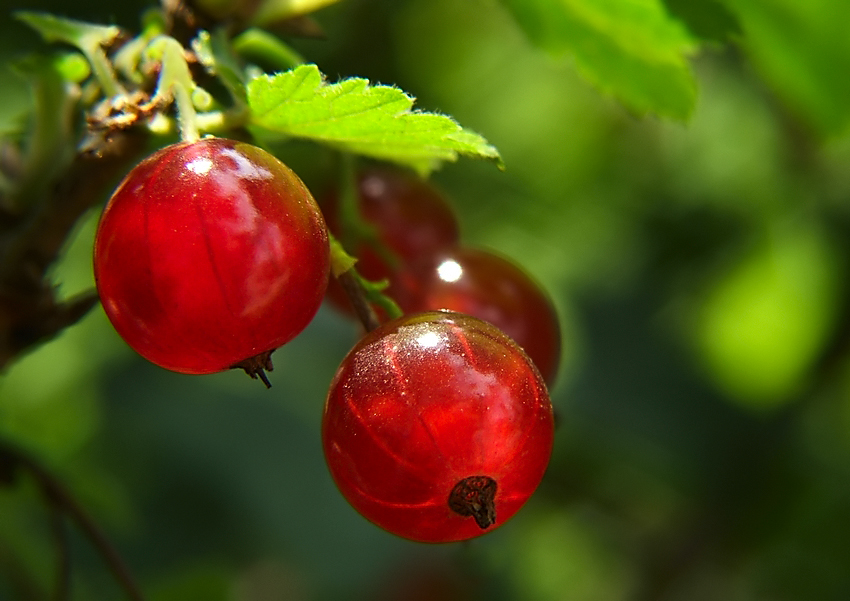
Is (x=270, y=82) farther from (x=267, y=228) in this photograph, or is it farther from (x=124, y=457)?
(x=124, y=457)

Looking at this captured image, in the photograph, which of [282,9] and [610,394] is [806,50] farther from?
[610,394]

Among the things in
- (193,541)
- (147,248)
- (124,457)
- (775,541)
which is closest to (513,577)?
(775,541)

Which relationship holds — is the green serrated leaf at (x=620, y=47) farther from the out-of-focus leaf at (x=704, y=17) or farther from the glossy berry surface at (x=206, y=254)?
the glossy berry surface at (x=206, y=254)

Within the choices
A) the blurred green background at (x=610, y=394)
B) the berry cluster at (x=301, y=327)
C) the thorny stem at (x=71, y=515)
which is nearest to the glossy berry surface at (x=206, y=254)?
the berry cluster at (x=301, y=327)

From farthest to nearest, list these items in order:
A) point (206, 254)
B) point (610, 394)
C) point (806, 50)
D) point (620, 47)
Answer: point (610, 394) < point (806, 50) < point (620, 47) < point (206, 254)

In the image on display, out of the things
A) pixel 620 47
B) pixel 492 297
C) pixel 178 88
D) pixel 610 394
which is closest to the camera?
pixel 178 88

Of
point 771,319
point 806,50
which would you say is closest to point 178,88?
point 806,50

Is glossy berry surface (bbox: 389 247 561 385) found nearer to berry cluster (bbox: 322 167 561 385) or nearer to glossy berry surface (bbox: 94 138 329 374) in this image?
berry cluster (bbox: 322 167 561 385)

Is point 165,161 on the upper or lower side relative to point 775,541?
upper
